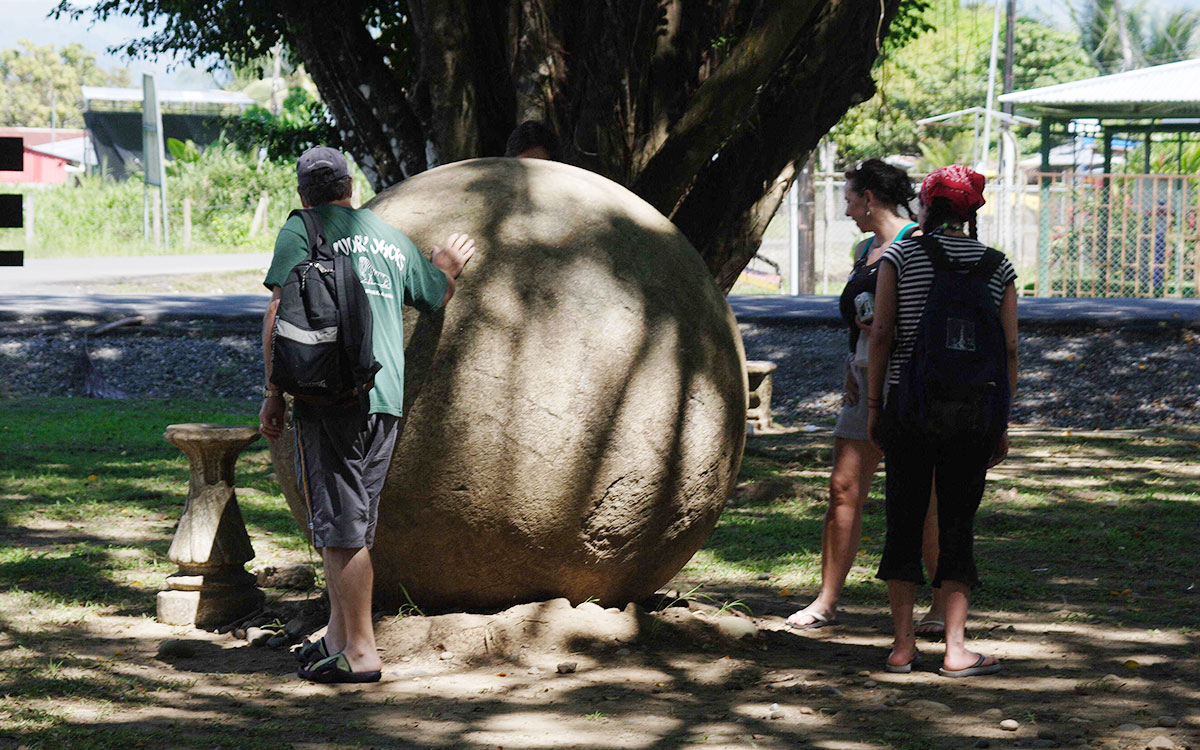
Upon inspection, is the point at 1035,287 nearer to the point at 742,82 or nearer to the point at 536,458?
the point at 742,82

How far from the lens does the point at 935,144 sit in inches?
1597

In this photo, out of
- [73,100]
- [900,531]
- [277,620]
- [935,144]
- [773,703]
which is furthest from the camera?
[73,100]

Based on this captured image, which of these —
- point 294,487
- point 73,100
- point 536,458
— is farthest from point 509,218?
point 73,100

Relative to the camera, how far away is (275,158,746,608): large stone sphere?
482 centimetres

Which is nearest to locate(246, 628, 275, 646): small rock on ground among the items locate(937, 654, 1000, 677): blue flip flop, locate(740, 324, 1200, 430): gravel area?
locate(937, 654, 1000, 677): blue flip flop

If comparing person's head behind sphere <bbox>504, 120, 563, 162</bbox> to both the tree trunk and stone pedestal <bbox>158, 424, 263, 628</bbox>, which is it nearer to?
the tree trunk

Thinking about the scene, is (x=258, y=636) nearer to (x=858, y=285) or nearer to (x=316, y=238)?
(x=316, y=238)

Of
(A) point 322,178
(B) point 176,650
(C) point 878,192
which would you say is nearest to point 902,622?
(C) point 878,192

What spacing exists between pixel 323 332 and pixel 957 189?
2.34m

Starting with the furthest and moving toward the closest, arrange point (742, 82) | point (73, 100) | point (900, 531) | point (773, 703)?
point (73, 100) → point (742, 82) → point (900, 531) → point (773, 703)

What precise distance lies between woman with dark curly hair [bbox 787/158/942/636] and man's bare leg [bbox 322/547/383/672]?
75.0 inches

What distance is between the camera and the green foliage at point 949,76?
128ft

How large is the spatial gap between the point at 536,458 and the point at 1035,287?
18753mm

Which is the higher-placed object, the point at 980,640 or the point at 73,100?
the point at 73,100
